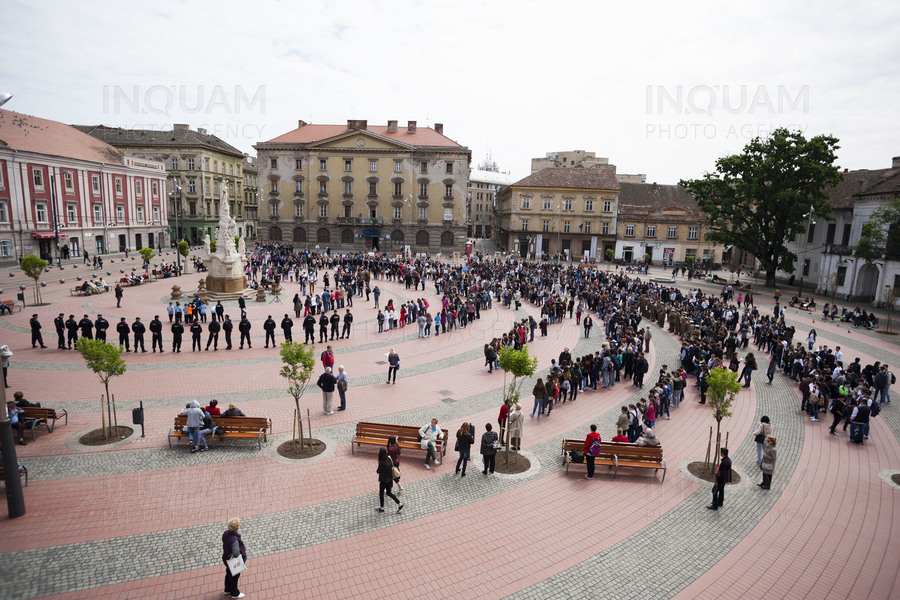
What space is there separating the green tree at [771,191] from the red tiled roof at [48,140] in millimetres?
61565

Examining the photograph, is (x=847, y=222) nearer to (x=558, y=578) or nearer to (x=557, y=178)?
(x=557, y=178)

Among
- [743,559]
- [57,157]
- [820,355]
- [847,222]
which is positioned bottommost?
[743,559]

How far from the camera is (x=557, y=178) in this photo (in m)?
69.4

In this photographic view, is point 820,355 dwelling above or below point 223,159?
below

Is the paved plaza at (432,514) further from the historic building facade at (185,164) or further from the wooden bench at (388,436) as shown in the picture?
the historic building facade at (185,164)

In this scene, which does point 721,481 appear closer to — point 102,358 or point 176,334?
point 102,358

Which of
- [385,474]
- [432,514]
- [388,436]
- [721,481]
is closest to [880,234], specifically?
[721,481]

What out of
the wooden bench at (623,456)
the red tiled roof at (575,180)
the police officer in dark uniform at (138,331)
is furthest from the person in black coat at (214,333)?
the red tiled roof at (575,180)

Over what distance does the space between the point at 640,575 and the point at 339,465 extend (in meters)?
6.51

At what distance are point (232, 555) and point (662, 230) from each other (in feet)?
223

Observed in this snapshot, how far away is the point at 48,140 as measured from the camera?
48.3 m

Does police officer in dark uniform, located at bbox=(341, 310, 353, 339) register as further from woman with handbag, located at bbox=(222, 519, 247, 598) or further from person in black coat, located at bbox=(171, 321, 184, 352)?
woman with handbag, located at bbox=(222, 519, 247, 598)

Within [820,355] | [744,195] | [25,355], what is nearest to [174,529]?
[25,355]

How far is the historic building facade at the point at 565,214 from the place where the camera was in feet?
224
